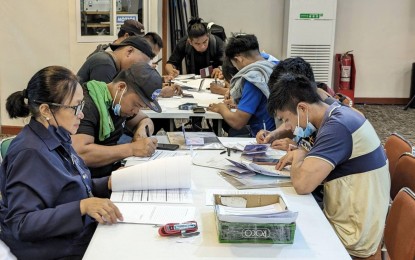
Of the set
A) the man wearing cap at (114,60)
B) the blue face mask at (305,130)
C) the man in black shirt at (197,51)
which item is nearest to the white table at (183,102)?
the man wearing cap at (114,60)

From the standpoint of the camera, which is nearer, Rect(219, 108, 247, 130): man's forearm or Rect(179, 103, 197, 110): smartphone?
Rect(219, 108, 247, 130): man's forearm

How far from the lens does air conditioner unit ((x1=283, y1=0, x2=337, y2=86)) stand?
681 cm

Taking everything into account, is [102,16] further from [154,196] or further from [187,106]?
[154,196]

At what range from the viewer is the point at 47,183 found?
1684 mm

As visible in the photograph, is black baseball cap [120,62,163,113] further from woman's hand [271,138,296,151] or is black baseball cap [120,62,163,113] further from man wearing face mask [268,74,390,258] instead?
man wearing face mask [268,74,390,258]

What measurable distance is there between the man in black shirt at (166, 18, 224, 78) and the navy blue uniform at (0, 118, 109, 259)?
3.53 meters

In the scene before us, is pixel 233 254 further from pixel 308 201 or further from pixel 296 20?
pixel 296 20

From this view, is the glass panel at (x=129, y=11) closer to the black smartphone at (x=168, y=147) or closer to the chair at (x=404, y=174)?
the black smartphone at (x=168, y=147)

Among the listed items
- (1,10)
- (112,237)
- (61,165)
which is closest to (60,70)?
(61,165)

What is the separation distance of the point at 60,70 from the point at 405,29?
21.8 ft

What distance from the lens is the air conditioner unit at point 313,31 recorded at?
22.4 feet

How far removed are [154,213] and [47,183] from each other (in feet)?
1.25

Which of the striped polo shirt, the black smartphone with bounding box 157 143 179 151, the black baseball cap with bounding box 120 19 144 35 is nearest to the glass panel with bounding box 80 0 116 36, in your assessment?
the black baseball cap with bounding box 120 19 144 35

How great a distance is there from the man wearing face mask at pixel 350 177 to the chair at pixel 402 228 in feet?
0.43
